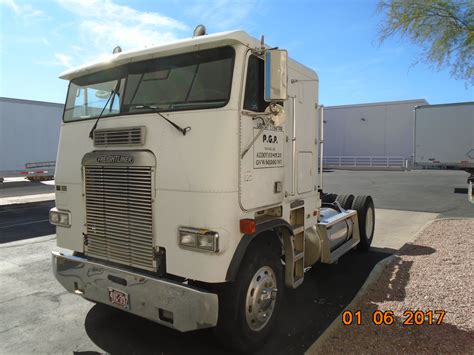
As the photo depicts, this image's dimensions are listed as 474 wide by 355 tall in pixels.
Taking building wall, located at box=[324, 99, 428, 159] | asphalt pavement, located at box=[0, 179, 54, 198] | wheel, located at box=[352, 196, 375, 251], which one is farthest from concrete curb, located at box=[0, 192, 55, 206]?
building wall, located at box=[324, 99, 428, 159]

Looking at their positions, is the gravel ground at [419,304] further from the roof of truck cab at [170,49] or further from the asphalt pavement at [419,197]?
the asphalt pavement at [419,197]

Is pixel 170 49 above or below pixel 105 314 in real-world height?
above

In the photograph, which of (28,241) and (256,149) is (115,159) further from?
(28,241)

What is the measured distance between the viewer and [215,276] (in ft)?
9.52

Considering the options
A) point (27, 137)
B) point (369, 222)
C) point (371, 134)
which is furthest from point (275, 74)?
point (371, 134)

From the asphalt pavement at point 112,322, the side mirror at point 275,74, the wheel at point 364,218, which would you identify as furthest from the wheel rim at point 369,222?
the side mirror at point 275,74

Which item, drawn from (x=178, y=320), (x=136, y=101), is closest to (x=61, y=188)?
(x=136, y=101)

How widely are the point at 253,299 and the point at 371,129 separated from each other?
1360 inches

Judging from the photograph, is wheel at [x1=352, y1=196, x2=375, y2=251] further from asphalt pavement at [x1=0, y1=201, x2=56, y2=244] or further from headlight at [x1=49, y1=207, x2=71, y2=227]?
asphalt pavement at [x1=0, y1=201, x2=56, y2=244]

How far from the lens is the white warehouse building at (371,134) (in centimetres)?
3266

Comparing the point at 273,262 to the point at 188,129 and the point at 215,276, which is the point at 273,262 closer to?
the point at 215,276

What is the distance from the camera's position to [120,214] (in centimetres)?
339

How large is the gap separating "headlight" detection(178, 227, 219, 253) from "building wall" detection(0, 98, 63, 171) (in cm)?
1401
